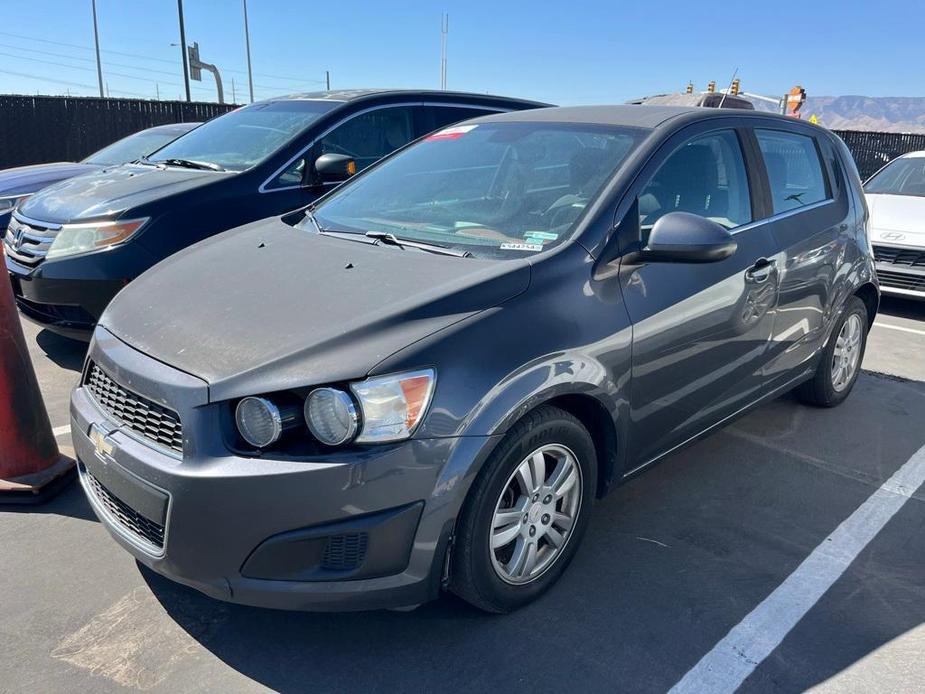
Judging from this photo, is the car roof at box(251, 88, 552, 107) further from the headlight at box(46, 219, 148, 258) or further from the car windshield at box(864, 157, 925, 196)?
the car windshield at box(864, 157, 925, 196)

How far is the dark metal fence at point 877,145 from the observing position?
21.0 metres

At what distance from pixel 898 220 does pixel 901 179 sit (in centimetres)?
121

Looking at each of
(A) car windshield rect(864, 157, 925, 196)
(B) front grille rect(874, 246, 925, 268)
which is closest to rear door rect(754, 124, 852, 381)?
(B) front grille rect(874, 246, 925, 268)

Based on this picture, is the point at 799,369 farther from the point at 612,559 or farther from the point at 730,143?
the point at 612,559

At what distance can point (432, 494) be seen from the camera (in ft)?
7.04

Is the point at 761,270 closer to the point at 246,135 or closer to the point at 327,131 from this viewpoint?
the point at 327,131

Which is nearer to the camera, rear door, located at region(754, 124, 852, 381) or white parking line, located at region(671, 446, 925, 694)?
white parking line, located at region(671, 446, 925, 694)

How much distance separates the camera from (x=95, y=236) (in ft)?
14.3

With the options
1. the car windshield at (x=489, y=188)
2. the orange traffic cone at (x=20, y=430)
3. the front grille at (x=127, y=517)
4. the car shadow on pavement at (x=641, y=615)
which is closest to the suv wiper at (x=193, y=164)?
the car windshield at (x=489, y=188)

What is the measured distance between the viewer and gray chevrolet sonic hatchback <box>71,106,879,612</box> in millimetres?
2104

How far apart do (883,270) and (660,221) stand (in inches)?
229

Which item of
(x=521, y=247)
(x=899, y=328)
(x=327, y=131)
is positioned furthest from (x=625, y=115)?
(x=899, y=328)

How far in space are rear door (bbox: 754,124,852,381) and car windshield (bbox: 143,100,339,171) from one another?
3.09m

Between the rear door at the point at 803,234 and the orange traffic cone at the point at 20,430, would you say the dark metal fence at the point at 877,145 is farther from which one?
the orange traffic cone at the point at 20,430
